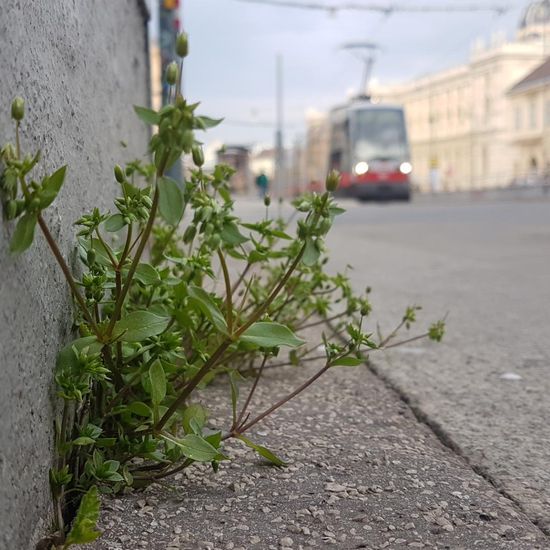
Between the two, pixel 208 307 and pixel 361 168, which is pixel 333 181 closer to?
pixel 208 307

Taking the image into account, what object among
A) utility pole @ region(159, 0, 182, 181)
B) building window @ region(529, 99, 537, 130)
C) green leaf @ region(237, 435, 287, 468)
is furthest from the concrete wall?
building window @ region(529, 99, 537, 130)

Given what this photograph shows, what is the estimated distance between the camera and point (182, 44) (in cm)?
94

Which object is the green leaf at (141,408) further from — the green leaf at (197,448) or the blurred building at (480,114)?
the blurred building at (480,114)

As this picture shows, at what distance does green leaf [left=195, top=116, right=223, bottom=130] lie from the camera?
878 millimetres

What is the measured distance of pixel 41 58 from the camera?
1.07 metres

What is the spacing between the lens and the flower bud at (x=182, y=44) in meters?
0.94

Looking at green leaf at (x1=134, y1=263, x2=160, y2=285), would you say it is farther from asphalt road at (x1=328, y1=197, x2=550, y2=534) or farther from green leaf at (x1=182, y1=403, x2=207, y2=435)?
asphalt road at (x1=328, y1=197, x2=550, y2=534)

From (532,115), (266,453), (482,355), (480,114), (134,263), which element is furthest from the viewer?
(480,114)

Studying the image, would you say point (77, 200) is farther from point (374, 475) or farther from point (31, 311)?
point (374, 475)

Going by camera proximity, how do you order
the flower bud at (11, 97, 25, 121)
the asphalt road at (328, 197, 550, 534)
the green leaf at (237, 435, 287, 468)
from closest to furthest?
the flower bud at (11, 97, 25, 121), the green leaf at (237, 435, 287, 468), the asphalt road at (328, 197, 550, 534)

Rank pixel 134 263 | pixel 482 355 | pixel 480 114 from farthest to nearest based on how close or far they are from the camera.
Result: pixel 480 114
pixel 482 355
pixel 134 263

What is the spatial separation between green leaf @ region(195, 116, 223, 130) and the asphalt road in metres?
0.77

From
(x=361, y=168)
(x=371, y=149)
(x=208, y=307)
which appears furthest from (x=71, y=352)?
(x=371, y=149)

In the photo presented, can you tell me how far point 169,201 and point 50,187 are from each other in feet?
0.46
